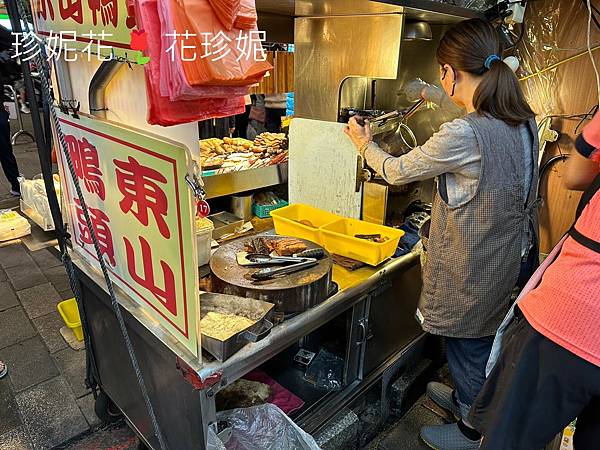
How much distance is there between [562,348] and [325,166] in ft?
5.29

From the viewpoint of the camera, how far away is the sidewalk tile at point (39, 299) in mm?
3604

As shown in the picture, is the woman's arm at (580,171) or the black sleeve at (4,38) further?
the black sleeve at (4,38)

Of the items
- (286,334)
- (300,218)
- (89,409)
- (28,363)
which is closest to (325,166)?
(300,218)

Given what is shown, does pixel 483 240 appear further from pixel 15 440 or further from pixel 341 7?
pixel 15 440

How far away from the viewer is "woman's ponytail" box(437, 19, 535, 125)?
182 centimetres

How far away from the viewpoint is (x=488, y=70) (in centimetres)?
183

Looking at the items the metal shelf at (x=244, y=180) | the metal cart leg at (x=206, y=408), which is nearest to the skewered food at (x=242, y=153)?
the metal shelf at (x=244, y=180)

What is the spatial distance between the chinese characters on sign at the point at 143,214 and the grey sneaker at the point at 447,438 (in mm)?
1621

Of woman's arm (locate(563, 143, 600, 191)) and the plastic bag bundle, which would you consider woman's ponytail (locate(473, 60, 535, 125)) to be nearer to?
woman's arm (locate(563, 143, 600, 191))

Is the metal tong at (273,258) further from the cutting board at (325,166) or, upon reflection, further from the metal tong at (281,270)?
the cutting board at (325,166)

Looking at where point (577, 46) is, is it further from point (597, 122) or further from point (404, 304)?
point (404, 304)

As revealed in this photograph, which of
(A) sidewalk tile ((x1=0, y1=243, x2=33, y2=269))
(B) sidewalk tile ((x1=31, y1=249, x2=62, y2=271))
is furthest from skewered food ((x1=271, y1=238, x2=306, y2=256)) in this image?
(A) sidewalk tile ((x1=0, y1=243, x2=33, y2=269))

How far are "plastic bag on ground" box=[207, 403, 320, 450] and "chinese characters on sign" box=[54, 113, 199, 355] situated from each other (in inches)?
→ 20.8

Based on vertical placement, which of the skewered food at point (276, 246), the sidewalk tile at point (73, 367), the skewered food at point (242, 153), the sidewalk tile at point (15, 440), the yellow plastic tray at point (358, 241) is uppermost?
the skewered food at point (242, 153)
